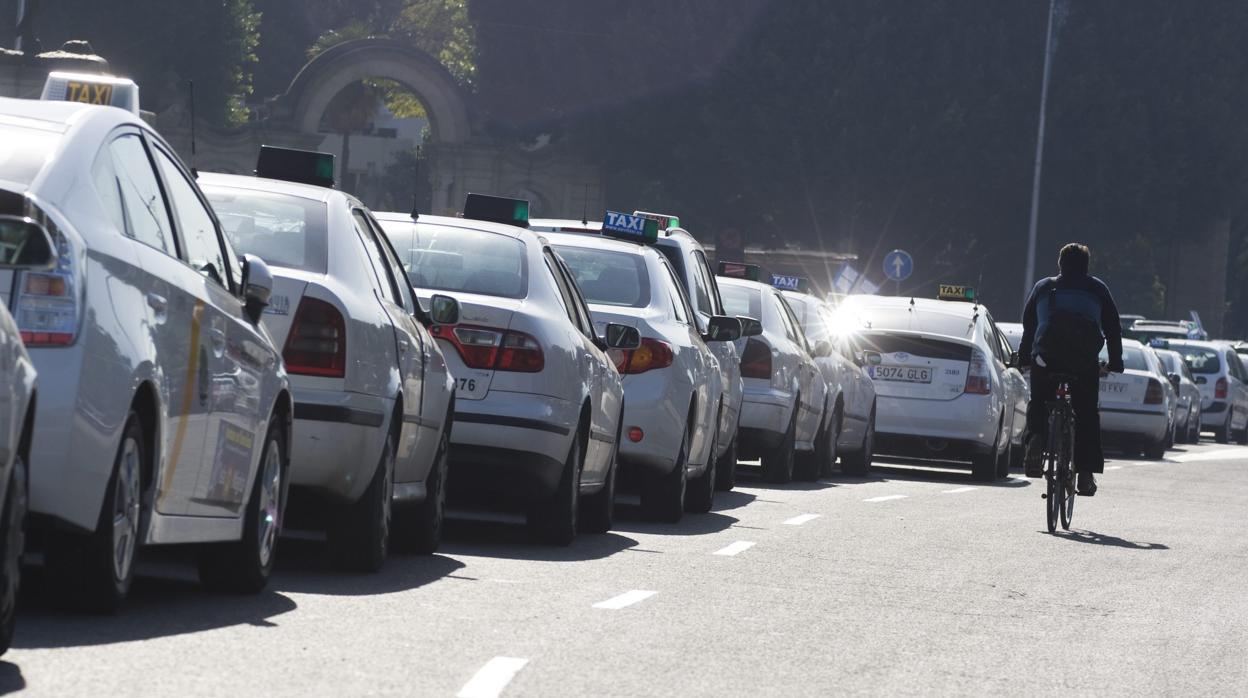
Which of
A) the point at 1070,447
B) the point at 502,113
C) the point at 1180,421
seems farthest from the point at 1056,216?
the point at 1070,447

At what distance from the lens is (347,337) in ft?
30.5

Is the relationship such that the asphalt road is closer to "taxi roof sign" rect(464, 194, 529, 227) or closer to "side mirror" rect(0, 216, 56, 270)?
"side mirror" rect(0, 216, 56, 270)

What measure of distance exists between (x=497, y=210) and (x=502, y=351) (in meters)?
2.33

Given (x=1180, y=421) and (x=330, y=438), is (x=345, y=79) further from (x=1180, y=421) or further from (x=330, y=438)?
(x=330, y=438)

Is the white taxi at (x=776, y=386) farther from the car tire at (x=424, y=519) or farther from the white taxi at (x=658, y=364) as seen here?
the car tire at (x=424, y=519)

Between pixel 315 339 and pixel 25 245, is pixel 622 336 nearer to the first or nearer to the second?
pixel 315 339

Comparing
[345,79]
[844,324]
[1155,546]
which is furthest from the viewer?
[345,79]

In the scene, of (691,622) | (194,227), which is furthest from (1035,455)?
(194,227)

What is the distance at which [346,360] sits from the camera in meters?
9.27

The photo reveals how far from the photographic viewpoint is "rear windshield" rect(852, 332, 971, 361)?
22.7 metres

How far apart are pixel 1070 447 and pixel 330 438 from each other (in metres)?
7.87

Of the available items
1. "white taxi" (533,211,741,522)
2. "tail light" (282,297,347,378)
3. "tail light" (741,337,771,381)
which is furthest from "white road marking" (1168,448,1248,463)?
"tail light" (282,297,347,378)

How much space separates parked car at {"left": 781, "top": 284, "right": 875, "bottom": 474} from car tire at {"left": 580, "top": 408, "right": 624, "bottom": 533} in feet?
24.9

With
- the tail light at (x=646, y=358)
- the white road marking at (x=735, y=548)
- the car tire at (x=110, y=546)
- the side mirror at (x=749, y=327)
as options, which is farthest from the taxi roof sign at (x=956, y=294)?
the car tire at (x=110, y=546)
